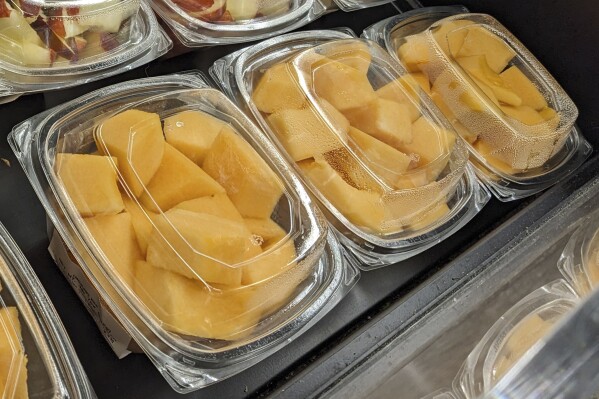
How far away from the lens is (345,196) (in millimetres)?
1150

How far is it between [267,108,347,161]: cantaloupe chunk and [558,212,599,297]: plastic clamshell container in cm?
42

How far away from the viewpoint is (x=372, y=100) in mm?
1247

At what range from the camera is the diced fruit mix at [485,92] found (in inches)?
54.7

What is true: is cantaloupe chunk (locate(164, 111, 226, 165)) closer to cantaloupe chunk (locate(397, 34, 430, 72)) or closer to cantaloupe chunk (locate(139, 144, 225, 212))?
cantaloupe chunk (locate(139, 144, 225, 212))

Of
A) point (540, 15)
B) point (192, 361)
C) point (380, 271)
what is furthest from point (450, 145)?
point (192, 361)

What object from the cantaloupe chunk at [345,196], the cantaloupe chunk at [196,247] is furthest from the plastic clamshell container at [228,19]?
the cantaloupe chunk at [196,247]

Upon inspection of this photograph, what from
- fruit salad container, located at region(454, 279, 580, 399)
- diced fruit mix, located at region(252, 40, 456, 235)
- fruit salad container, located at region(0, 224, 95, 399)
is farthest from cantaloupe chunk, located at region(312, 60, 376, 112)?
fruit salad container, located at region(0, 224, 95, 399)

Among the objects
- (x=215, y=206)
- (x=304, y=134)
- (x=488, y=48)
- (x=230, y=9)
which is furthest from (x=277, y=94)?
(x=488, y=48)

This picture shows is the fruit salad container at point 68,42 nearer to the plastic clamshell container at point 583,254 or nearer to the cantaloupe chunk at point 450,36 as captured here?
the cantaloupe chunk at point 450,36

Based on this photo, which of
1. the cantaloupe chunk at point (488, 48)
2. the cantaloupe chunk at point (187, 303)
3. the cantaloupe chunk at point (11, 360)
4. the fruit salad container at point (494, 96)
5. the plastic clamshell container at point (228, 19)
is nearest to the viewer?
the cantaloupe chunk at point (11, 360)

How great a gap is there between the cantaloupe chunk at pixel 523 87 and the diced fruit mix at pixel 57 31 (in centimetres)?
81

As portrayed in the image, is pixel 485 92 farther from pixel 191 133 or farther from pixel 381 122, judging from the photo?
pixel 191 133

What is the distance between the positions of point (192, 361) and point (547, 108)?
0.97 meters

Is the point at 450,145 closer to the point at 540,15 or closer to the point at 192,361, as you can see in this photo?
the point at 540,15
